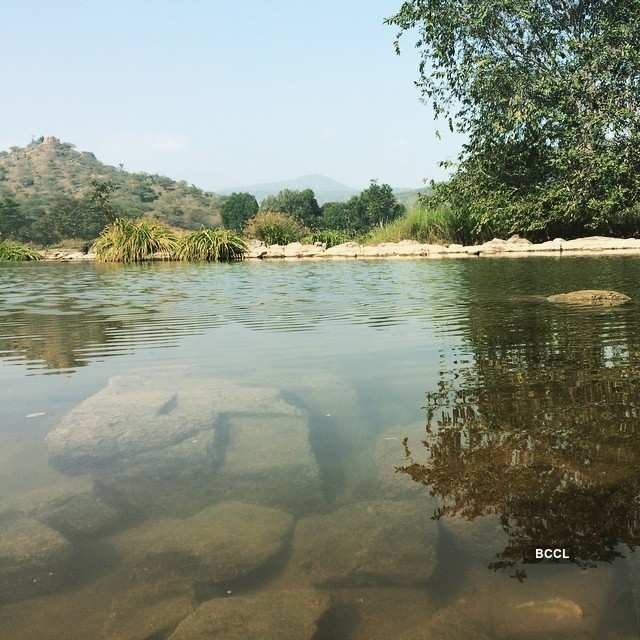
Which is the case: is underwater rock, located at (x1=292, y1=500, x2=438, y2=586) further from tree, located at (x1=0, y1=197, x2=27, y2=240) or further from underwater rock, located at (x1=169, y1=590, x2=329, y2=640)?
tree, located at (x1=0, y1=197, x2=27, y2=240)

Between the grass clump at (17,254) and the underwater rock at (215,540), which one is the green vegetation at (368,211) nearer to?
the grass clump at (17,254)

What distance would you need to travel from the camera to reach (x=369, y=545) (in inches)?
74.0

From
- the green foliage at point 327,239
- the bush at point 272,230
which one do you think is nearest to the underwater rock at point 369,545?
the green foliage at point 327,239

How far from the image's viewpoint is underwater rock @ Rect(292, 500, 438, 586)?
1.72m

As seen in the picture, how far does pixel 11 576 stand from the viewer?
1.77 metres

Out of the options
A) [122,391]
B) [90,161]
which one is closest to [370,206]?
[122,391]

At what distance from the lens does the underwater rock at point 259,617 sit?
147 cm

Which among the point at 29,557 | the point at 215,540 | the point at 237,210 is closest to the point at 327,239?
the point at 215,540

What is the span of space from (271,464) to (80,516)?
755mm

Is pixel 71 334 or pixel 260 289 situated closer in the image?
pixel 71 334

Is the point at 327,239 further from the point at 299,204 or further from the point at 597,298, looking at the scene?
the point at 299,204

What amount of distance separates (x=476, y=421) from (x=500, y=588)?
4.48 ft

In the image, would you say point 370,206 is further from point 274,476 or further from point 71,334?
point 274,476

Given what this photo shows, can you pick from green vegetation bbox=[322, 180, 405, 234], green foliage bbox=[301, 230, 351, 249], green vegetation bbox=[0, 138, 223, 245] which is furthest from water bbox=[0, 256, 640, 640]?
green vegetation bbox=[0, 138, 223, 245]
